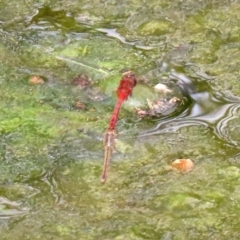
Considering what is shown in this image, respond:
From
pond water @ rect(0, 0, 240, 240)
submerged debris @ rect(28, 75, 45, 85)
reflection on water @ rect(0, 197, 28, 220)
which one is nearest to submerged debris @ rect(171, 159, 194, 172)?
pond water @ rect(0, 0, 240, 240)

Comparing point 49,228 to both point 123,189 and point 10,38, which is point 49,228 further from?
point 10,38

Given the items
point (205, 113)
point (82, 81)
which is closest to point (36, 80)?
point (82, 81)

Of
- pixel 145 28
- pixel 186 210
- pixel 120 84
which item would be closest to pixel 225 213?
pixel 186 210

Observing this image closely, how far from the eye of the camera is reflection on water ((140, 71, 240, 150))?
1890 millimetres

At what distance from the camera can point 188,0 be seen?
8.25 feet

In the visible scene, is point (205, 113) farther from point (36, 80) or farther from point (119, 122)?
point (36, 80)

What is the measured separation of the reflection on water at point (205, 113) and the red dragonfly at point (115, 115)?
0.09 metres

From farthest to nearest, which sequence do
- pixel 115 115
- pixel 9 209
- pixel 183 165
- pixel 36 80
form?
1. pixel 36 80
2. pixel 115 115
3. pixel 183 165
4. pixel 9 209

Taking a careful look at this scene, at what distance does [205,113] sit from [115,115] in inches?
10.6

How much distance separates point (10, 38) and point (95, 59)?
0.33 metres

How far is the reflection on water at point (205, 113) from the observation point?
6.20 feet

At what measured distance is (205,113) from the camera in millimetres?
1952

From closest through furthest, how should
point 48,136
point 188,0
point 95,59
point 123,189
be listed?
point 123,189, point 48,136, point 95,59, point 188,0

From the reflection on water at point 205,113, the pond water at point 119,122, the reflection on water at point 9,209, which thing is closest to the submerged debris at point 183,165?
the pond water at point 119,122
